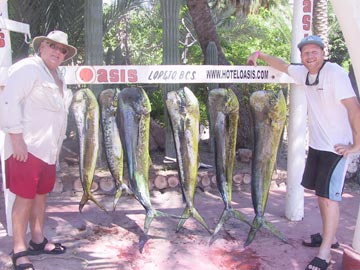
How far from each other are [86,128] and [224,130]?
118 centimetres

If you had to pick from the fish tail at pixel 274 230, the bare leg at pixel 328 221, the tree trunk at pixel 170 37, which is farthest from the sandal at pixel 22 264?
the tree trunk at pixel 170 37

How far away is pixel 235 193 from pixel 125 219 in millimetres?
2002

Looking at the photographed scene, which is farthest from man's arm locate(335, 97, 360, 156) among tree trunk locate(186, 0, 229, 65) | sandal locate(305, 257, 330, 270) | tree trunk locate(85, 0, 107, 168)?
tree trunk locate(186, 0, 229, 65)

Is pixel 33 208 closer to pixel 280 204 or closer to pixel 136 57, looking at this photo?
pixel 280 204

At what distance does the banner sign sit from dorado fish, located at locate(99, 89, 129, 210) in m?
0.38

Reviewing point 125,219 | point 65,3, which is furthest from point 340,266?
point 65,3

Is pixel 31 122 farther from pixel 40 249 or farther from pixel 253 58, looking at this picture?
pixel 253 58

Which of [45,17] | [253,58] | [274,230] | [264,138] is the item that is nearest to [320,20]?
[45,17]

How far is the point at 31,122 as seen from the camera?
11.2 ft

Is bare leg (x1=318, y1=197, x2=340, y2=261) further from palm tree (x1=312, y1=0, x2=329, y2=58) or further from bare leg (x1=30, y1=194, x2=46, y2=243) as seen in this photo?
palm tree (x1=312, y1=0, x2=329, y2=58)

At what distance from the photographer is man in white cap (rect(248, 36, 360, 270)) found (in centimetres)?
341

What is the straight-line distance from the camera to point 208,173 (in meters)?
6.44

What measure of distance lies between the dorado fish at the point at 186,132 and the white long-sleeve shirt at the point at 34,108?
92cm

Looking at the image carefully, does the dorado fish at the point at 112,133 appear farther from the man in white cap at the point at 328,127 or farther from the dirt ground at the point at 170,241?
the man in white cap at the point at 328,127
